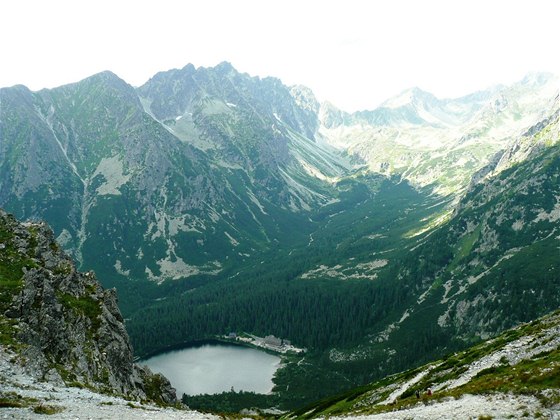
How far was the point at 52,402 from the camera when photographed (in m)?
43.8

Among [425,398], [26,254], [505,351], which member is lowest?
[505,351]

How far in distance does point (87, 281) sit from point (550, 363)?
9951 centimetres

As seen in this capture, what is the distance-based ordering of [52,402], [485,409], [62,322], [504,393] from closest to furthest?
[485,409] < [504,393] < [52,402] < [62,322]

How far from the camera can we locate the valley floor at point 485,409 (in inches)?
1393

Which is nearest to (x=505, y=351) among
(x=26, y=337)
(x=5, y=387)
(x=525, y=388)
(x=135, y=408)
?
(x=525, y=388)

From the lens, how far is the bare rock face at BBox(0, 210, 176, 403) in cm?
6556

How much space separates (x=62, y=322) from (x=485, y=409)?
72390 millimetres

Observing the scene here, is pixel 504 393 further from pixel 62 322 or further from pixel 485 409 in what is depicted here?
pixel 62 322

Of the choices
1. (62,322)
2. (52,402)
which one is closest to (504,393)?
(52,402)

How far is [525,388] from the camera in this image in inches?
1575

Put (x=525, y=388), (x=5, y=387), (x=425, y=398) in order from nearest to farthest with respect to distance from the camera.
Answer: (x=525, y=388), (x=5, y=387), (x=425, y=398)

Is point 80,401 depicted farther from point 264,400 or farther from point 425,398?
point 264,400

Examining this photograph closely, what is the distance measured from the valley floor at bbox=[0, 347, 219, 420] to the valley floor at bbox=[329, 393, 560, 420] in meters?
23.5

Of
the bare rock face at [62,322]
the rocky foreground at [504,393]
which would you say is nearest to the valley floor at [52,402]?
the bare rock face at [62,322]
